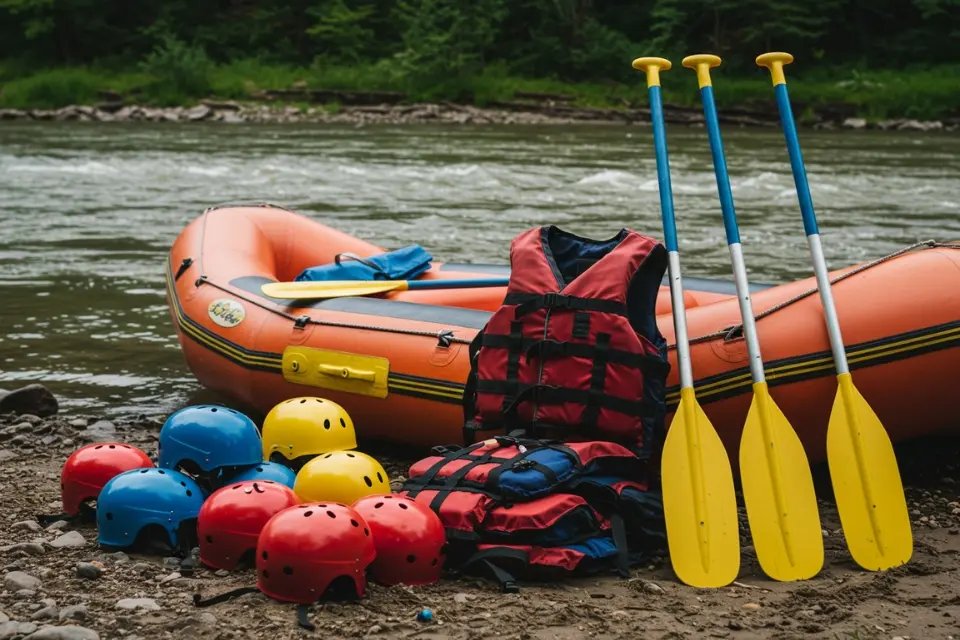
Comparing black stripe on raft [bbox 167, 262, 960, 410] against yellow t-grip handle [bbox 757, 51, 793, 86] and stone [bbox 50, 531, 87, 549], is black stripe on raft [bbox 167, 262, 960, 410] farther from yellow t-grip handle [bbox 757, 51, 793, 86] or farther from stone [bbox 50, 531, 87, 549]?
stone [bbox 50, 531, 87, 549]

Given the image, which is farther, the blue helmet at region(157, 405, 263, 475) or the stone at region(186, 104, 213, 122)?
the stone at region(186, 104, 213, 122)

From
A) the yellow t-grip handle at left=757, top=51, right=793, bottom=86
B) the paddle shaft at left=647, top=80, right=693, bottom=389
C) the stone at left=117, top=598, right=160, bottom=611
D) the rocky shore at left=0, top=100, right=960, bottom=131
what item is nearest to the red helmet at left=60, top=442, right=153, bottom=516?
the stone at left=117, top=598, right=160, bottom=611

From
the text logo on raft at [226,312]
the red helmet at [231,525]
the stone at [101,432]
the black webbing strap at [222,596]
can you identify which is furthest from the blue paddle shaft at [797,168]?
the stone at [101,432]

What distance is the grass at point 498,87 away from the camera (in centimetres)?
2020

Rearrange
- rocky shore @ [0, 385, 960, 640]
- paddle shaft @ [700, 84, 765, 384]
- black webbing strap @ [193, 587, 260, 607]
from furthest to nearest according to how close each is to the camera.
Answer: paddle shaft @ [700, 84, 765, 384] → black webbing strap @ [193, 587, 260, 607] → rocky shore @ [0, 385, 960, 640]

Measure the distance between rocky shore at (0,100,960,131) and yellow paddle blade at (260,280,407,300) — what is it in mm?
15730

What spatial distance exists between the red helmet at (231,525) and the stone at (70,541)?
0.34m

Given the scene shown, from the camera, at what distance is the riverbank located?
19969 millimetres

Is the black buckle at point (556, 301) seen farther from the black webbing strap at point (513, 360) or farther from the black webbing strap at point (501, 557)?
the black webbing strap at point (501, 557)

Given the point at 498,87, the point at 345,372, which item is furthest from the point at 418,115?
Result: the point at 345,372

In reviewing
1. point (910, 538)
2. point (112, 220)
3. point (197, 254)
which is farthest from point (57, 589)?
point (112, 220)

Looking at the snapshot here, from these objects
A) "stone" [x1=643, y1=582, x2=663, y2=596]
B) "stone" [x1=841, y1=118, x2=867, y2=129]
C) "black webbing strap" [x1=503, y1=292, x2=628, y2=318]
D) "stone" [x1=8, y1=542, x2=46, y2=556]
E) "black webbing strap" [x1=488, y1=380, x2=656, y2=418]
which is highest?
"stone" [x1=841, y1=118, x2=867, y2=129]

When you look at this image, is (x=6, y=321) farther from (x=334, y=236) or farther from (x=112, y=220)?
(x=112, y=220)

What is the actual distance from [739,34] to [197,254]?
21630mm
